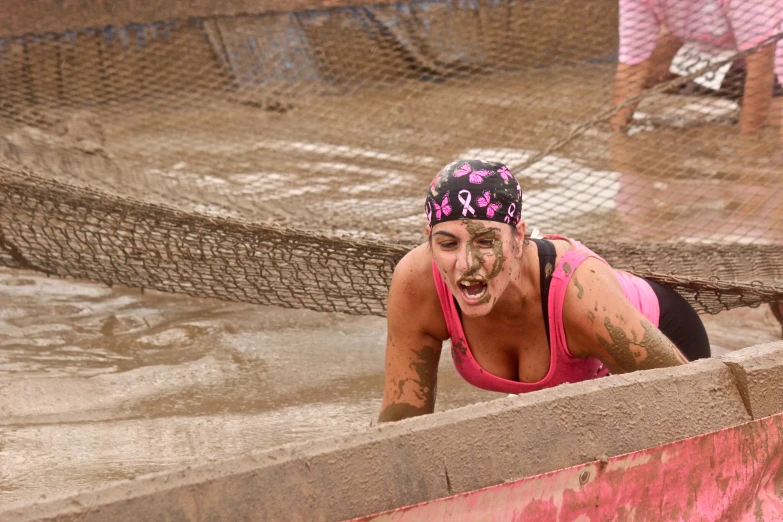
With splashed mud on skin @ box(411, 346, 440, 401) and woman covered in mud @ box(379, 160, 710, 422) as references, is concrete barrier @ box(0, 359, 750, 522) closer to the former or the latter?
woman covered in mud @ box(379, 160, 710, 422)

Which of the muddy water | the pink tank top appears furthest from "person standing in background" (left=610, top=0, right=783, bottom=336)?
the pink tank top

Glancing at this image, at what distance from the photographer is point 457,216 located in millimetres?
2215

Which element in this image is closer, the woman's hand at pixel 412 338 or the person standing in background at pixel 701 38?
the woman's hand at pixel 412 338

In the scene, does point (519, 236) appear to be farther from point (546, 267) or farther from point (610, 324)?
point (610, 324)

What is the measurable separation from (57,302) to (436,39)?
173 inches

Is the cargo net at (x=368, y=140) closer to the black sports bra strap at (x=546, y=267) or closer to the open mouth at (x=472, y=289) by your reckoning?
the black sports bra strap at (x=546, y=267)

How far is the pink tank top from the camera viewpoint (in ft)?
7.66

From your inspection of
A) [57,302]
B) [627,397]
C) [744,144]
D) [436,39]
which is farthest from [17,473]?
[436,39]

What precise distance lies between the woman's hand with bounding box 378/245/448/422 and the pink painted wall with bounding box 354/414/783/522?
1.98 feet

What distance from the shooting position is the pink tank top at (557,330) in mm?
2336

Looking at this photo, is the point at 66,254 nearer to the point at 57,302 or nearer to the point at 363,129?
the point at 57,302

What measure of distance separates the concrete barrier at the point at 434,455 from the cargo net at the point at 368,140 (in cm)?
82

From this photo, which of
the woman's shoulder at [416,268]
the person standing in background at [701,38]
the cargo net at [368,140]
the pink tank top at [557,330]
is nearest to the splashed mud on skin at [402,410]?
the pink tank top at [557,330]

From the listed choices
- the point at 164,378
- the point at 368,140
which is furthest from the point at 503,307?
the point at 368,140
